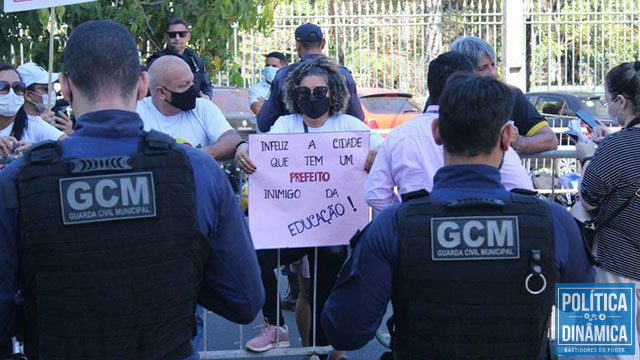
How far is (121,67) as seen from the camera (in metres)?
2.74

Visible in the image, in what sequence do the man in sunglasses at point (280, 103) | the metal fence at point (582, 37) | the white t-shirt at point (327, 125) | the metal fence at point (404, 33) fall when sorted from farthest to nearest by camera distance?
the metal fence at point (582, 37), the metal fence at point (404, 33), the man in sunglasses at point (280, 103), the white t-shirt at point (327, 125)

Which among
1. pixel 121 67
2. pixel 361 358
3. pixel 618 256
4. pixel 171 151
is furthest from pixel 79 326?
pixel 361 358

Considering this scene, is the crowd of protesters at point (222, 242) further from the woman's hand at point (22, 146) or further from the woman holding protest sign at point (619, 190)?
the woman's hand at point (22, 146)

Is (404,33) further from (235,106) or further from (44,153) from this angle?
(44,153)

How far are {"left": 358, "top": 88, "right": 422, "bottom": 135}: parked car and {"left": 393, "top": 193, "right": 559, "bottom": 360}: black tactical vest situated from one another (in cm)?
1174

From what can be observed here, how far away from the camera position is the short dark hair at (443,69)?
4219 mm

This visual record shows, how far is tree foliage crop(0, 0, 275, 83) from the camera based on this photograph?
969cm

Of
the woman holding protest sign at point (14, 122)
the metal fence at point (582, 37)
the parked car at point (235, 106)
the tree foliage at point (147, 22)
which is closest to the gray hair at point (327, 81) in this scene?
the woman holding protest sign at point (14, 122)

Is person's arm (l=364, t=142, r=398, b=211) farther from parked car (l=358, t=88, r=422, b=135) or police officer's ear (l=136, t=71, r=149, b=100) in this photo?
parked car (l=358, t=88, r=422, b=135)

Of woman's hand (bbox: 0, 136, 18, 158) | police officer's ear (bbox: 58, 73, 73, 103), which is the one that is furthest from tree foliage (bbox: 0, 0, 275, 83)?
police officer's ear (bbox: 58, 73, 73, 103)

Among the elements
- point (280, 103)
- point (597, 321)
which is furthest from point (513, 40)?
point (597, 321)

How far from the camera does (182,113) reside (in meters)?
5.39

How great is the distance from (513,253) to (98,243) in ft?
4.07

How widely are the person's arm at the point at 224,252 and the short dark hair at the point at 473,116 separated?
72cm
